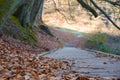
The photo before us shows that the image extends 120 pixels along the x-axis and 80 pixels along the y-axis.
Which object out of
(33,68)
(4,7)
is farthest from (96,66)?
(4,7)

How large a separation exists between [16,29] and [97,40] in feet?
64.2

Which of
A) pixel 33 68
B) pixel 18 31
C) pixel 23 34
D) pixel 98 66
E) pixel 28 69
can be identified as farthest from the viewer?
pixel 23 34

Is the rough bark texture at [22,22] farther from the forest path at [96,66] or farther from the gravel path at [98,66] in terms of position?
the gravel path at [98,66]

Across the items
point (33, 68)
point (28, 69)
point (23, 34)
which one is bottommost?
point (23, 34)

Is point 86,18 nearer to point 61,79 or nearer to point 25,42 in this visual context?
point 25,42

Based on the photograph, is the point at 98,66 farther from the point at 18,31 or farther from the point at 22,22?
the point at 22,22

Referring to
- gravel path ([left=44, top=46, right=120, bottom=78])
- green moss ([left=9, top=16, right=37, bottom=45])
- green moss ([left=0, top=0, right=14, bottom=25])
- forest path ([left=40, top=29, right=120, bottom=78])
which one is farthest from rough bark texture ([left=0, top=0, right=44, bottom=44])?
green moss ([left=0, top=0, right=14, bottom=25])

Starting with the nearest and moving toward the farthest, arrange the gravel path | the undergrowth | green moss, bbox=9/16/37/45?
1. the gravel path
2. the undergrowth
3. green moss, bbox=9/16/37/45

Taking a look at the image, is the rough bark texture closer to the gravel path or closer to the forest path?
the forest path

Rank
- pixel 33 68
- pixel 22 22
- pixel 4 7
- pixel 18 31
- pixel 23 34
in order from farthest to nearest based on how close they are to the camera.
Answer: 1. pixel 22 22
2. pixel 23 34
3. pixel 18 31
4. pixel 4 7
5. pixel 33 68

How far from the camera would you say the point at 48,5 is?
6506cm

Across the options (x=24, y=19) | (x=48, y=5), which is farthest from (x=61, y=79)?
(x=48, y=5)

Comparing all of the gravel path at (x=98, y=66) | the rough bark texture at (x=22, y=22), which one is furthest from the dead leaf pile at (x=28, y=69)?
the rough bark texture at (x=22, y=22)

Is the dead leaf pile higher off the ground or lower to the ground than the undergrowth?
higher
